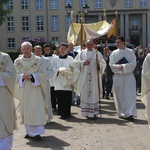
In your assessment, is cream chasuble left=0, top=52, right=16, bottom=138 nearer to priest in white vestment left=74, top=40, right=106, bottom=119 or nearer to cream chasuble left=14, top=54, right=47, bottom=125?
cream chasuble left=14, top=54, right=47, bottom=125

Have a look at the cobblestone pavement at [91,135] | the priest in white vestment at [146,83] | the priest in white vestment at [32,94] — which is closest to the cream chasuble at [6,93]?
the cobblestone pavement at [91,135]

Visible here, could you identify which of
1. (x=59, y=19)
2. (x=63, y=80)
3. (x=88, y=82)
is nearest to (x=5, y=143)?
(x=63, y=80)

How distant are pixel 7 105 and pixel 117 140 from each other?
2464mm

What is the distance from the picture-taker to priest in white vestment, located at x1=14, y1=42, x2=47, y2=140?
7043 mm

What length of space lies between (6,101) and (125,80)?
4.30 meters

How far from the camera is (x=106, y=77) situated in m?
13.3

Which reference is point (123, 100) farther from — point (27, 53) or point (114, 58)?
point (27, 53)

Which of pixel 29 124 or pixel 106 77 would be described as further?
pixel 106 77

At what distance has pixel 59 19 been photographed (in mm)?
57625

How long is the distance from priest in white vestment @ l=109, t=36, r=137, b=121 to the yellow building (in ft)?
150

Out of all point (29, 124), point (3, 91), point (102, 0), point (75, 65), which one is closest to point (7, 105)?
point (3, 91)

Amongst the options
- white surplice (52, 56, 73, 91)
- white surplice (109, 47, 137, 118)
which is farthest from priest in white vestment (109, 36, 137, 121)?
white surplice (52, 56, 73, 91)

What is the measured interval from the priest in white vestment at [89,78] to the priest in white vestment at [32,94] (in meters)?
2.50

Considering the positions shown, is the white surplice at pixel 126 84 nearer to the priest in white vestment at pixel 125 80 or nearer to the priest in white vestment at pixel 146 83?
the priest in white vestment at pixel 125 80
